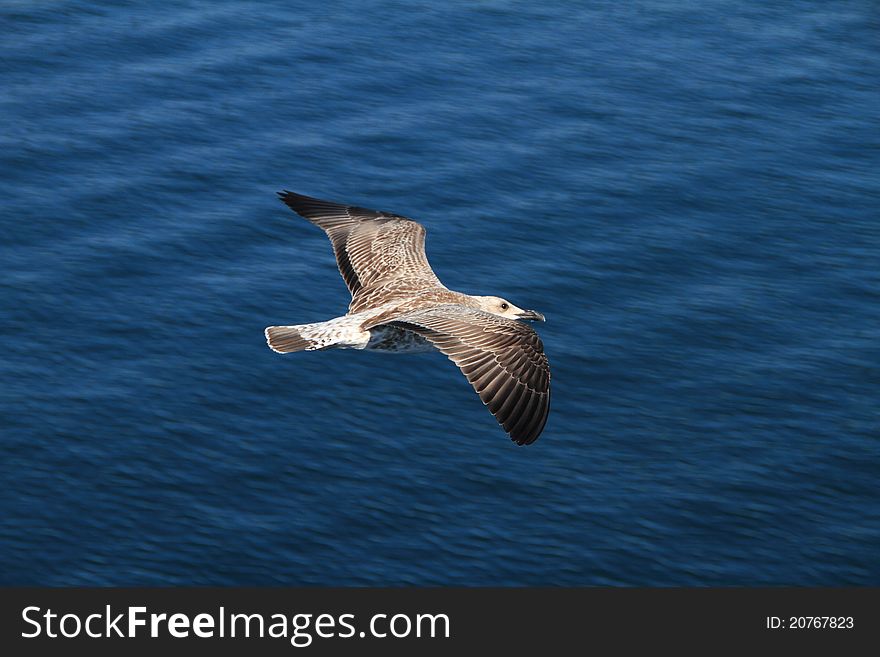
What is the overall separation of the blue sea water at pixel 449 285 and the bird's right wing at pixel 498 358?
24.6 m

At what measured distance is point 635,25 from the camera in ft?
285

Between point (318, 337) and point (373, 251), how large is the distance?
5.10 meters

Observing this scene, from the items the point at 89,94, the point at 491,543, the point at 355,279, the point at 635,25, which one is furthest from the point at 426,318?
the point at 635,25

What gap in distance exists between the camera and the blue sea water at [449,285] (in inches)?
2046

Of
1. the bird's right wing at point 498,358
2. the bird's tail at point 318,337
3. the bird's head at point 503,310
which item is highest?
the bird's head at point 503,310

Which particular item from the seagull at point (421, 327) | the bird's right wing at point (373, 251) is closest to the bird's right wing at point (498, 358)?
the seagull at point (421, 327)

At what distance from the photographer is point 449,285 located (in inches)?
2349

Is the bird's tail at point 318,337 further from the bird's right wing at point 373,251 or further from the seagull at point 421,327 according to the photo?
the bird's right wing at point 373,251

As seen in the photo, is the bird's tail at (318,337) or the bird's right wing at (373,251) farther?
the bird's right wing at (373,251)

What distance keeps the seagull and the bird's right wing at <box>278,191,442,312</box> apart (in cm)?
2

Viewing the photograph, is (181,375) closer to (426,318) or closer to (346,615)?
(346,615)

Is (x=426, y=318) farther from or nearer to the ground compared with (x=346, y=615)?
farther from the ground

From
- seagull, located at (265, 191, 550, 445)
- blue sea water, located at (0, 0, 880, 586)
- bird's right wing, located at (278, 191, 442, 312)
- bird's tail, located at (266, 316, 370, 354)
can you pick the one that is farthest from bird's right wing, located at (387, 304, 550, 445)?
blue sea water, located at (0, 0, 880, 586)

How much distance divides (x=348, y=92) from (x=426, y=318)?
51.0 m
